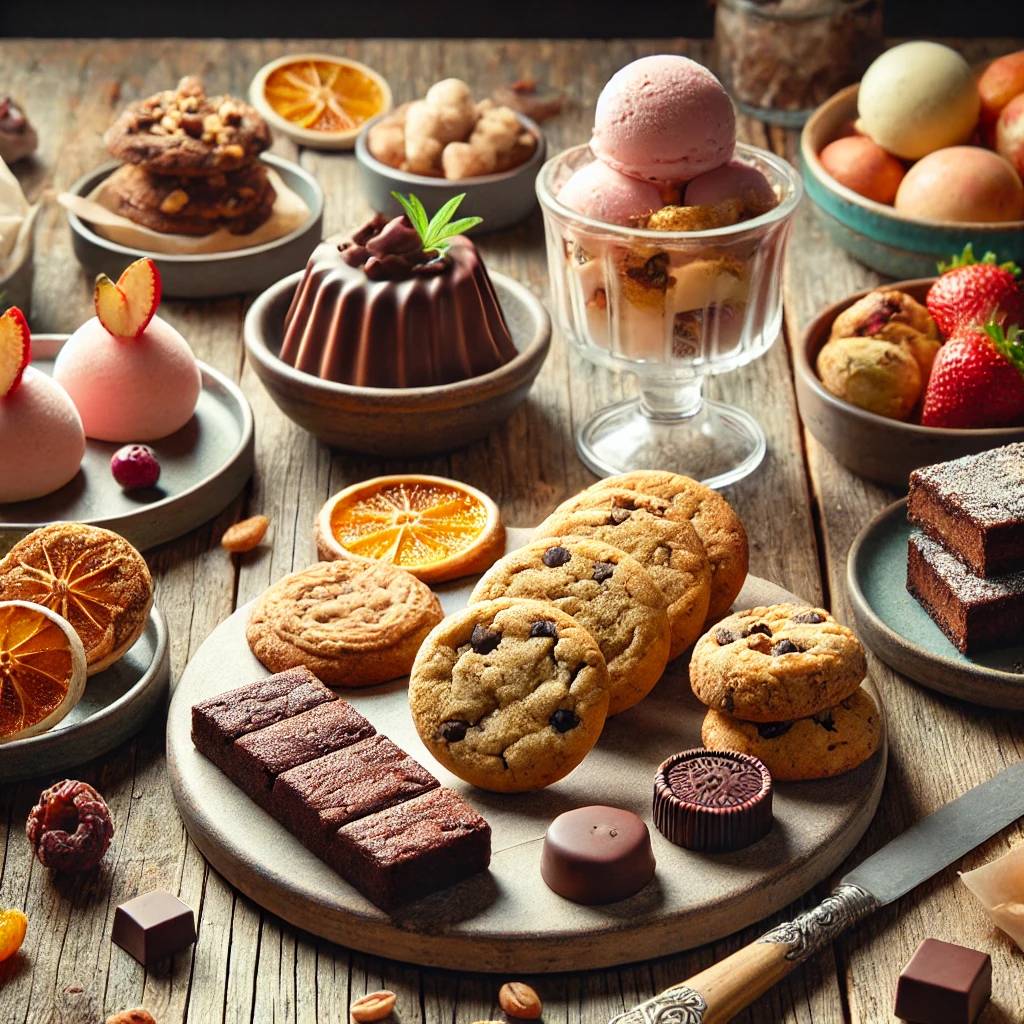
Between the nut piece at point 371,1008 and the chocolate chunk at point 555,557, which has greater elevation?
the chocolate chunk at point 555,557

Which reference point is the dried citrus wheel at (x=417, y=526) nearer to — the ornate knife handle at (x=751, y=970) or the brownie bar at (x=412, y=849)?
the brownie bar at (x=412, y=849)

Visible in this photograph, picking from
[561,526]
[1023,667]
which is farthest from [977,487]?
[561,526]

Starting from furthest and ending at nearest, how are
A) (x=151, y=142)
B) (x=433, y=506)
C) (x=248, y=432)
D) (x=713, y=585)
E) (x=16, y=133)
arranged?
(x=16, y=133)
(x=151, y=142)
(x=248, y=432)
(x=433, y=506)
(x=713, y=585)

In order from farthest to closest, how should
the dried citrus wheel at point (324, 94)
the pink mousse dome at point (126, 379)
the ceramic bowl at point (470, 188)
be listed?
the dried citrus wheel at point (324, 94) < the ceramic bowl at point (470, 188) < the pink mousse dome at point (126, 379)

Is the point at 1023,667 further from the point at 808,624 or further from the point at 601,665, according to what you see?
the point at 601,665

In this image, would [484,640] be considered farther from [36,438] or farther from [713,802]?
[36,438]

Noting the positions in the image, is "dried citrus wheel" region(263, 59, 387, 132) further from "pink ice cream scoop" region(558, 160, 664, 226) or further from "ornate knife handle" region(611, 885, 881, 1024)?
"ornate knife handle" region(611, 885, 881, 1024)

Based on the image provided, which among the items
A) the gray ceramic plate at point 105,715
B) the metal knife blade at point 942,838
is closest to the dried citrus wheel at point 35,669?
the gray ceramic plate at point 105,715

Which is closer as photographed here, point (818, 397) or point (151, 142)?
point (818, 397)
